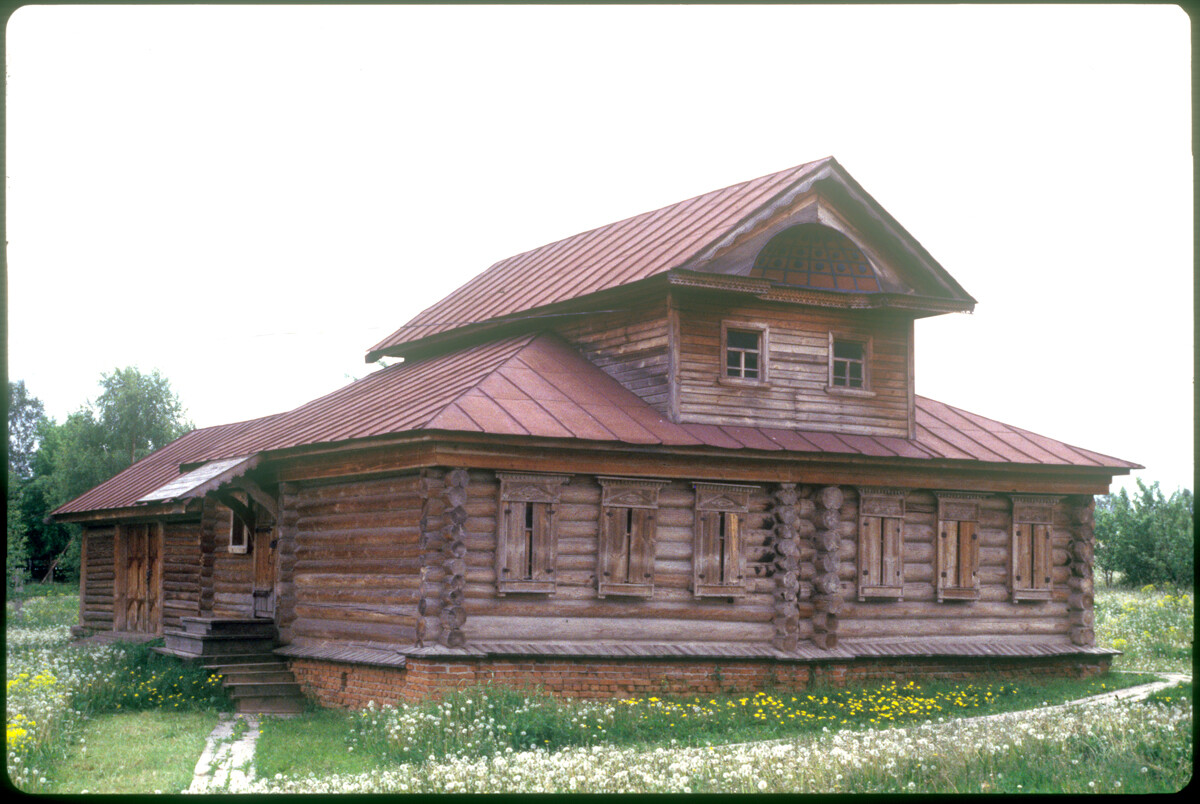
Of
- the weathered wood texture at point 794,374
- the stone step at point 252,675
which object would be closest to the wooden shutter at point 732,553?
the weathered wood texture at point 794,374

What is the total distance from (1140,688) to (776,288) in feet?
28.3

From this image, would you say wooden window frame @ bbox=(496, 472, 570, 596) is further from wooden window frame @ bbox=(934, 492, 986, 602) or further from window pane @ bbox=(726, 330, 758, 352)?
wooden window frame @ bbox=(934, 492, 986, 602)

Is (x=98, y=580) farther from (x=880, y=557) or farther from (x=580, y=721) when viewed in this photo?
(x=880, y=557)

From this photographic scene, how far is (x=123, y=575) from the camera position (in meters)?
30.8

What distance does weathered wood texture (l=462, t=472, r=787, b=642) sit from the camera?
1792cm

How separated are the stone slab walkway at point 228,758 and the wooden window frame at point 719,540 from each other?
21.8ft

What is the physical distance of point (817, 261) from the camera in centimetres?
2144

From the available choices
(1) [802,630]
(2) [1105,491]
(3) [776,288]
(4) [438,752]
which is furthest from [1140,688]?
(4) [438,752]

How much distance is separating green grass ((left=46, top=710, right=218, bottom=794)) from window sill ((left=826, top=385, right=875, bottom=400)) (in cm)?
1074

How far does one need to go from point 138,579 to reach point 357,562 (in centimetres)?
1267

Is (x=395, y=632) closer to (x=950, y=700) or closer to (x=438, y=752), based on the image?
(x=438, y=752)

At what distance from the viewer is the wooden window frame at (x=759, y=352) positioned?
67.5 ft

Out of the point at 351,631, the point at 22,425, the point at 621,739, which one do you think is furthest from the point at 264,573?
the point at 22,425

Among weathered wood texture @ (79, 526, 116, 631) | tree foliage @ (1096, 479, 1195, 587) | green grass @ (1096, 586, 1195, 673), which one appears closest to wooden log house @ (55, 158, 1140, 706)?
green grass @ (1096, 586, 1195, 673)
